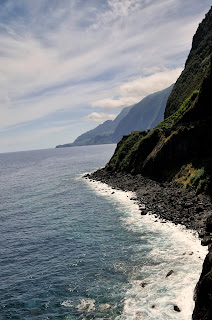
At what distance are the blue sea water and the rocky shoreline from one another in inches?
87.4

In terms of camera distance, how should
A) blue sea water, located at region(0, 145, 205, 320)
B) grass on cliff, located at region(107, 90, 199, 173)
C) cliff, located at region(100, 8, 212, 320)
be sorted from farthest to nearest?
grass on cliff, located at region(107, 90, 199, 173), cliff, located at region(100, 8, 212, 320), blue sea water, located at region(0, 145, 205, 320)

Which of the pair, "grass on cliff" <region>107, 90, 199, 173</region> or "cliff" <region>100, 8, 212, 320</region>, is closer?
"cliff" <region>100, 8, 212, 320</region>

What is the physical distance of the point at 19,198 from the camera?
81125mm

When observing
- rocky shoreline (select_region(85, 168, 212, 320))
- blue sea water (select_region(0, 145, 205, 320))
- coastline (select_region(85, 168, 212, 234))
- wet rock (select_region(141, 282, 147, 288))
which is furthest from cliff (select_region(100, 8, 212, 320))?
wet rock (select_region(141, 282, 147, 288))

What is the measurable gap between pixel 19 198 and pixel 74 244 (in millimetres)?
47892

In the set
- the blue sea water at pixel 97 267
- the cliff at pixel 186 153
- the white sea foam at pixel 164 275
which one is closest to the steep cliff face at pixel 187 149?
the cliff at pixel 186 153

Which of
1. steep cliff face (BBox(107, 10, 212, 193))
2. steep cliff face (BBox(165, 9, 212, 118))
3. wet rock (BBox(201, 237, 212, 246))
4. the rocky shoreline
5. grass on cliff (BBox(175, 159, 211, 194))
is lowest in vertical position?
wet rock (BBox(201, 237, 212, 246))

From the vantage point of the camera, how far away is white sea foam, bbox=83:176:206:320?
883 inches

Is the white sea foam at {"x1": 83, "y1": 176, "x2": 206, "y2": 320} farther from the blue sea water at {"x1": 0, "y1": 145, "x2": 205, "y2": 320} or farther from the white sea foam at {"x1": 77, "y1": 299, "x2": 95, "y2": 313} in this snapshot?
the white sea foam at {"x1": 77, "y1": 299, "x2": 95, "y2": 313}

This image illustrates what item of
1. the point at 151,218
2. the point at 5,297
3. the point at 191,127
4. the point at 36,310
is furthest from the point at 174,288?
the point at 191,127

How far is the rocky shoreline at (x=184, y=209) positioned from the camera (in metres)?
19.3

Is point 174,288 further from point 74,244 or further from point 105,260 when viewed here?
point 74,244

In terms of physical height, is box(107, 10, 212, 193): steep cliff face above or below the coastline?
above

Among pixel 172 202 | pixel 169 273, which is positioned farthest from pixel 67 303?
pixel 172 202
